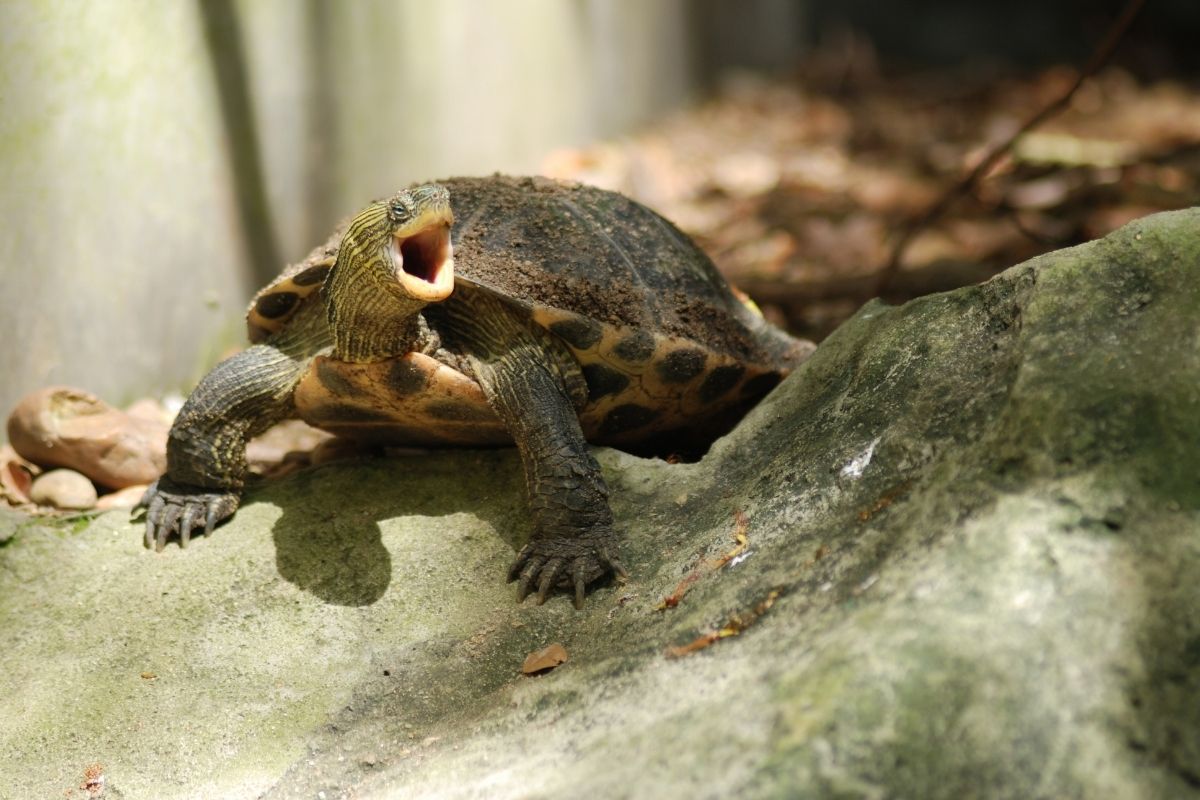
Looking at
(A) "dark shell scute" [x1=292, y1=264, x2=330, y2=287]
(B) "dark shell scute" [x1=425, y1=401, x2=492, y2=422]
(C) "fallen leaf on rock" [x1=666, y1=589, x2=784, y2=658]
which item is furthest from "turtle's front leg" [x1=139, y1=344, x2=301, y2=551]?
(C) "fallen leaf on rock" [x1=666, y1=589, x2=784, y2=658]

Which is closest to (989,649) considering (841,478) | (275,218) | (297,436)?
(841,478)

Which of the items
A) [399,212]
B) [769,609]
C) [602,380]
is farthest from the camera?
[602,380]

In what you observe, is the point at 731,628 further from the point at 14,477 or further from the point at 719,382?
the point at 14,477

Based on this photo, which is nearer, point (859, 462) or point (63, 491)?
point (859, 462)

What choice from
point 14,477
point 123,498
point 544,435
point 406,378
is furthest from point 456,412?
point 14,477

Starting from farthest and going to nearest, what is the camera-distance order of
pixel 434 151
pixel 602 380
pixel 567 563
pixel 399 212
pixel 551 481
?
pixel 434 151, pixel 602 380, pixel 551 481, pixel 567 563, pixel 399 212

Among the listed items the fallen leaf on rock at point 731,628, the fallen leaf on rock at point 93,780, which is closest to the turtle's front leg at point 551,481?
the fallen leaf on rock at point 731,628

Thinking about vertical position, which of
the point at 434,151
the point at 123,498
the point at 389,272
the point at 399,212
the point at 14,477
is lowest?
the point at 123,498
